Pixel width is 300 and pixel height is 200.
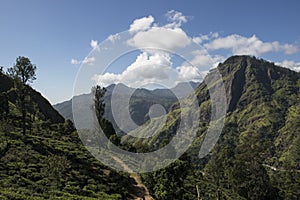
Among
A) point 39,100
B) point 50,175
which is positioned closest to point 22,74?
point 50,175

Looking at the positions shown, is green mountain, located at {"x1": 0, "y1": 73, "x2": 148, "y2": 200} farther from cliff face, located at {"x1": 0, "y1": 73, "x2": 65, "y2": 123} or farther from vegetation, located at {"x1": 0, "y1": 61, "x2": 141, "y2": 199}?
cliff face, located at {"x1": 0, "y1": 73, "x2": 65, "y2": 123}

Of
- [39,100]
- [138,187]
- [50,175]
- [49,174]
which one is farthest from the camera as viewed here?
[39,100]

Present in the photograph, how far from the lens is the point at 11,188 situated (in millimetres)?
27141

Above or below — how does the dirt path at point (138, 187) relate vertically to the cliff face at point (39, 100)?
below

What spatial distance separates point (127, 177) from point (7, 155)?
17.0 meters

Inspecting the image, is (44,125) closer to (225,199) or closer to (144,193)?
(144,193)

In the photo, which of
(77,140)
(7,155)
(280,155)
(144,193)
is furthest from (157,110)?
(280,155)

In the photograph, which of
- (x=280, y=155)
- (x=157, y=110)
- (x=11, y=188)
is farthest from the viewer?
(x=280, y=155)

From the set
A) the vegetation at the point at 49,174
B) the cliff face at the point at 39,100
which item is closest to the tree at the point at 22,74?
the vegetation at the point at 49,174

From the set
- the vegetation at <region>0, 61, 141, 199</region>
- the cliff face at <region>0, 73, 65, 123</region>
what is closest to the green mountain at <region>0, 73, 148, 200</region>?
the vegetation at <region>0, 61, 141, 199</region>

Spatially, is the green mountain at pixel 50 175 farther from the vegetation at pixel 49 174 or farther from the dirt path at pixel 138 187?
the dirt path at pixel 138 187

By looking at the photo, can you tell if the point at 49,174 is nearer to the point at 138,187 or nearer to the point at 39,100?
the point at 138,187

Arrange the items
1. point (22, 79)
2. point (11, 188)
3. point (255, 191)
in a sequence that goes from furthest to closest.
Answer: point (255, 191)
point (22, 79)
point (11, 188)

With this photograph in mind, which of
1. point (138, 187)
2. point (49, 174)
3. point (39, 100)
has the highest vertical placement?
point (39, 100)
